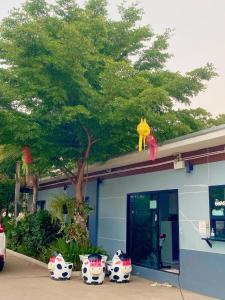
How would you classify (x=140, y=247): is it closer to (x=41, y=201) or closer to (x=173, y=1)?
(x=173, y=1)

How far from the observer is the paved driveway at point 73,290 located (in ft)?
26.2

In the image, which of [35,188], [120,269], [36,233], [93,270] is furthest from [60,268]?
[35,188]

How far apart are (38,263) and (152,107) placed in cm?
664

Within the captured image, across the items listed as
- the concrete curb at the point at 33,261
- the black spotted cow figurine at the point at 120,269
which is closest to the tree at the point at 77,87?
the concrete curb at the point at 33,261

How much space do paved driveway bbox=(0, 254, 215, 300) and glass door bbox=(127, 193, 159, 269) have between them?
0.72 metres

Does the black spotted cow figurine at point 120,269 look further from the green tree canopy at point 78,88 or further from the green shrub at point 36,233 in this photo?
the green shrub at point 36,233

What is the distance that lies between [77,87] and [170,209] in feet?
19.3

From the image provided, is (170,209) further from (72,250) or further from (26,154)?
(26,154)

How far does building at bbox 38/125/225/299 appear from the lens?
865cm

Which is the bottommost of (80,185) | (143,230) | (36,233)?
(36,233)

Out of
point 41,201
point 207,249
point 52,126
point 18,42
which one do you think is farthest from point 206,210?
point 41,201

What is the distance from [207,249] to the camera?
8.78 m

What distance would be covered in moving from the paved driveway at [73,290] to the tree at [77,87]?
2386mm

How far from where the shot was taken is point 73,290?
8.61 metres
